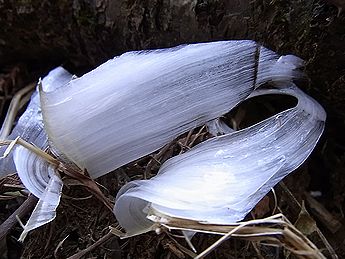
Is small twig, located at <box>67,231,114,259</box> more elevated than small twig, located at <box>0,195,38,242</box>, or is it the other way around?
small twig, located at <box>0,195,38,242</box>

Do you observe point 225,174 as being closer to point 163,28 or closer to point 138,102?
point 138,102

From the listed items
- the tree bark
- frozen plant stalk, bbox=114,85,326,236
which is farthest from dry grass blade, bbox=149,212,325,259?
the tree bark

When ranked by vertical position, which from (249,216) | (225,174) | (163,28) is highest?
(163,28)

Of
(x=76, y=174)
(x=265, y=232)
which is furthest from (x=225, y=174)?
(x=76, y=174)

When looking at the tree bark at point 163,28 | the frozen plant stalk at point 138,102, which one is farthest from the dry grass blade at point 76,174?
the tree bark at point 163,28

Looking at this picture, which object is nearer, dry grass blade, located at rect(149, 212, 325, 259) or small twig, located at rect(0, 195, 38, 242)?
dry grass blade, located at rect(149, 212, 325, 259)

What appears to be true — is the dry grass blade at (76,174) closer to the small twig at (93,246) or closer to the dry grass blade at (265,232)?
the small twig at (93,246)

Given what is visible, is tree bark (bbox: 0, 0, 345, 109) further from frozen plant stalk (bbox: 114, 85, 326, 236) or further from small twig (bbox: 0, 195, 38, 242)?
small twig (bbox: 0, 195, 38, 242)

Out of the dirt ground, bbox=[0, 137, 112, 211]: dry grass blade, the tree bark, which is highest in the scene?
the tree bark
